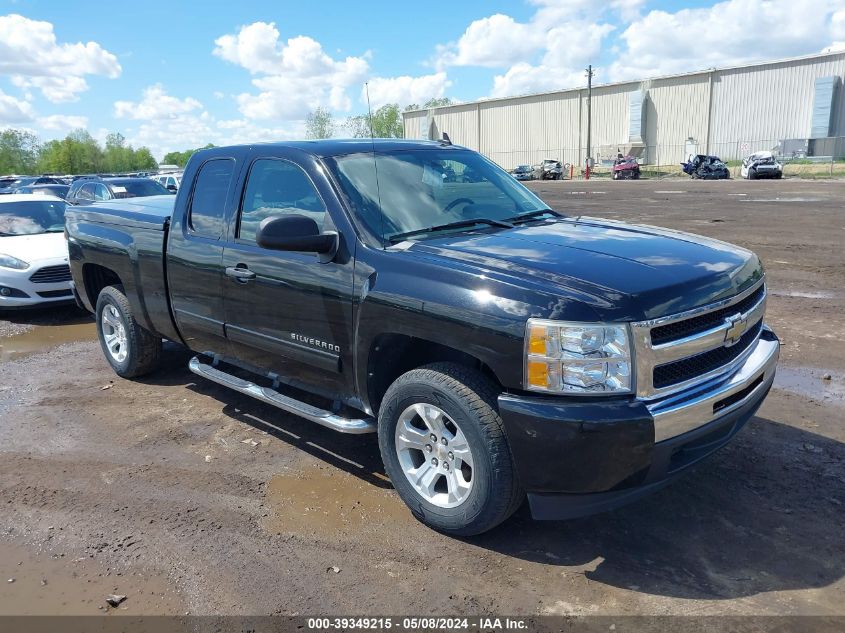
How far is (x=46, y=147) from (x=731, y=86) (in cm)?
11820

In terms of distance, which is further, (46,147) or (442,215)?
(46,147)

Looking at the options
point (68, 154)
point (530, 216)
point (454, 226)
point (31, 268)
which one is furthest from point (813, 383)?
point (68, 154)

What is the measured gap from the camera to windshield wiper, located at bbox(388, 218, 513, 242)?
3833mm

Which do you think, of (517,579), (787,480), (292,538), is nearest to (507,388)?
(517,579)

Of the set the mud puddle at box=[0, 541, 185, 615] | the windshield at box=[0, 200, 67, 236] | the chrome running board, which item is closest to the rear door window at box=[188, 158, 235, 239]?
the chrome running board

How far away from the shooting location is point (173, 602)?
3.14m

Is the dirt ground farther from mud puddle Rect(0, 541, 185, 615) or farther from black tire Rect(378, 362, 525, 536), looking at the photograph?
black tire Rect(378, 362, 525, 536)

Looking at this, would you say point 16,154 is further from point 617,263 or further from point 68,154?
point 617,263

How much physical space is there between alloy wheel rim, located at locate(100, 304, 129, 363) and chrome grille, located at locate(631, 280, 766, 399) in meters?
4.69

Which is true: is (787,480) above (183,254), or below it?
below

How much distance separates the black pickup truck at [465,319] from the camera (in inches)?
117

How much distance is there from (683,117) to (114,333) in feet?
201

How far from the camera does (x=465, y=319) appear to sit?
10.4 feet

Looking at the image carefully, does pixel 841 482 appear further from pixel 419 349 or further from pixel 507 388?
pixel 419 349
